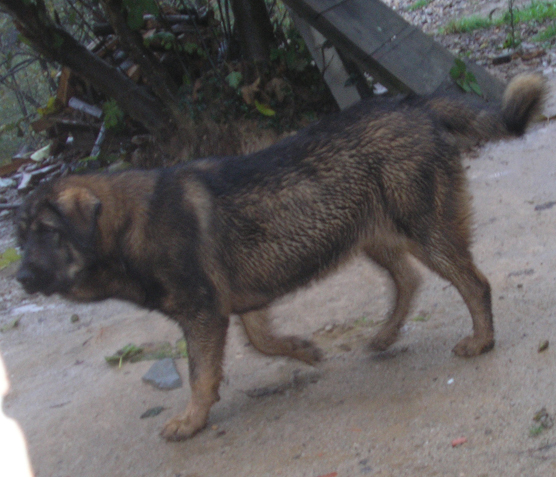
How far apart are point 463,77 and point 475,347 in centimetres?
410

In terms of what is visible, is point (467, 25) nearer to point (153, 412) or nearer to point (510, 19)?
point (510, 19)

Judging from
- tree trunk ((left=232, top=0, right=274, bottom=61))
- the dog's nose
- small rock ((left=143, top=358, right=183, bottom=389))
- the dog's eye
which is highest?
tree trunk ((left=232, top=0, right=274, bottom=61))

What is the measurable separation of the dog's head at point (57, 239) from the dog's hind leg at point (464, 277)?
6.12 ft

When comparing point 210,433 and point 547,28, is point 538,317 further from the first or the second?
point 547,28

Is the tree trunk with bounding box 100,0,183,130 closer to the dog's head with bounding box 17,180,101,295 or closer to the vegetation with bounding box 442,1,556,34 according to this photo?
the dog's head with bounding box 17,180,101,295

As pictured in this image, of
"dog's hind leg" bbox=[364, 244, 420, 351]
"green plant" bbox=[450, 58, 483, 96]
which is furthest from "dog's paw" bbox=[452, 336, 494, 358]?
Result: "green plant" bbox=[450, 58, 483, 96]

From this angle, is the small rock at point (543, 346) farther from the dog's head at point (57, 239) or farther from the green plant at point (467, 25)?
the green plant at point (467, 25)

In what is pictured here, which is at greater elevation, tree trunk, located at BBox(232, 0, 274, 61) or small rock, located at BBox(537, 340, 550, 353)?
tree trunk, located at BBox(232, 0, 274, 61)

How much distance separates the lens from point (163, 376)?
427cm

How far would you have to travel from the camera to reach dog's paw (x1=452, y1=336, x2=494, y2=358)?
3705 mm

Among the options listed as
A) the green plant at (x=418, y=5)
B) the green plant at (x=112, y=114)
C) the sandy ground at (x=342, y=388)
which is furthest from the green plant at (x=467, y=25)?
the sandy ground at (x=342, y=388)

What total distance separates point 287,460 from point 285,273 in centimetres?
107

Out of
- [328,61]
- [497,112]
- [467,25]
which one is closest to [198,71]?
[328,61]

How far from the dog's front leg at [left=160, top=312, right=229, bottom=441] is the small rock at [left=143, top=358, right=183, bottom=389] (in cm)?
62
